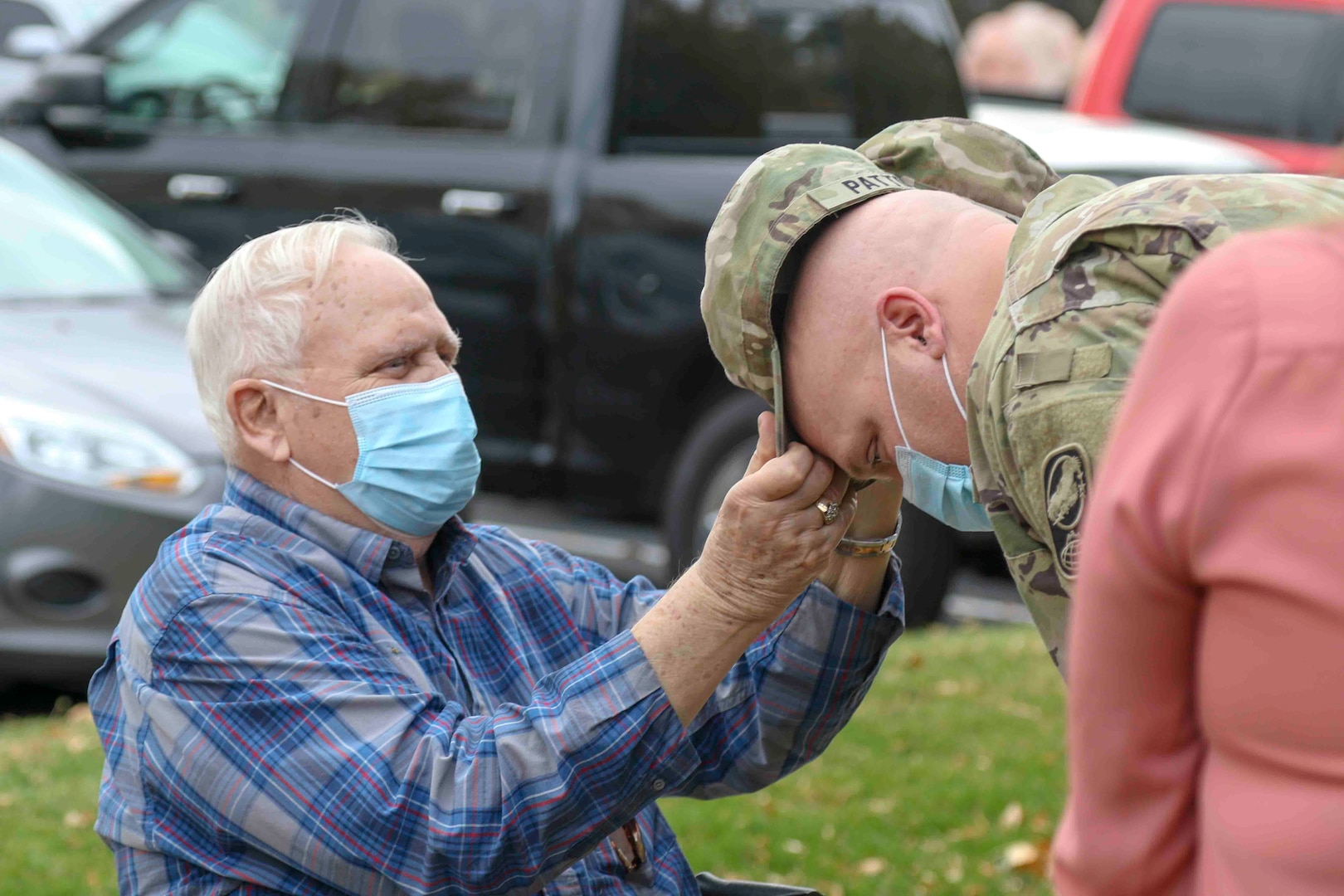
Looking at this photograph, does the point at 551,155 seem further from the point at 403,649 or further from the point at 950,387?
the point at 950,387

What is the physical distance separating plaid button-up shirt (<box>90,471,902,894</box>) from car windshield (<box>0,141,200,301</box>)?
345 centimetres

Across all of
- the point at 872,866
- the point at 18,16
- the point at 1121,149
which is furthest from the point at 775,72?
the point at 18,16

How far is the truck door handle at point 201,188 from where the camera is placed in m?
6.15

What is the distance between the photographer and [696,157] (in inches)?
223

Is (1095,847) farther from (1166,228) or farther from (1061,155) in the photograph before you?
(1061,155)

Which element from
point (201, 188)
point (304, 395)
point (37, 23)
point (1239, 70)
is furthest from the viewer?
point (37, 23)

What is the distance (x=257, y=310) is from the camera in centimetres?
223

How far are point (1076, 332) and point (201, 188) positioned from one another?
530 centimetres

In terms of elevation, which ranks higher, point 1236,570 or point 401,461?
point 1236,570

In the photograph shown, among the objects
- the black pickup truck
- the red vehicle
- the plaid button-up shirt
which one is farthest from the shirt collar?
the red vehicle

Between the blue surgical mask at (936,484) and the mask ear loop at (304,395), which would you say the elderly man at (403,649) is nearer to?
the mask ear loop at (304,395)

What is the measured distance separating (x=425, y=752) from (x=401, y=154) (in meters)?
4.29

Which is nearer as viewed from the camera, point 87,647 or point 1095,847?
point 1095,847

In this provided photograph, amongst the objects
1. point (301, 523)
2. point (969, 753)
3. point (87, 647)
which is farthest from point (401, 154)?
point (301, 523)
